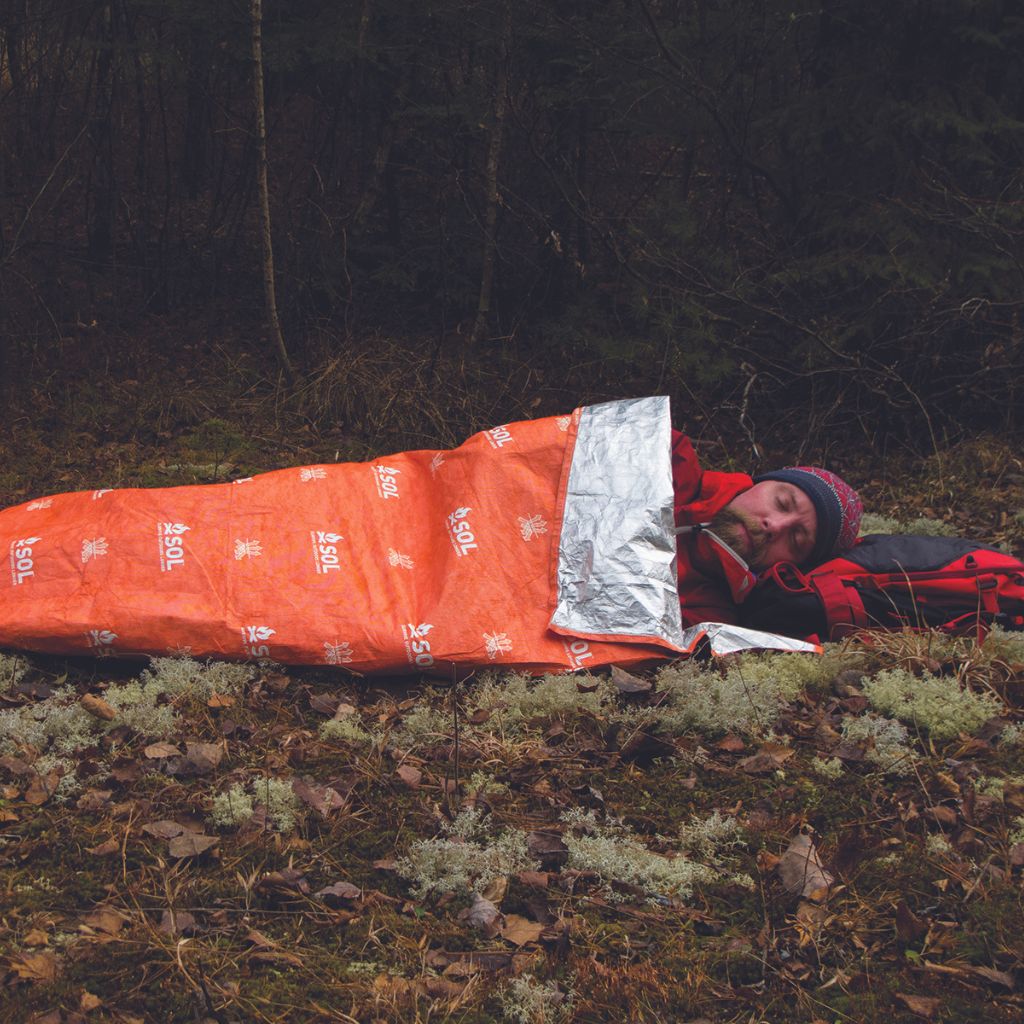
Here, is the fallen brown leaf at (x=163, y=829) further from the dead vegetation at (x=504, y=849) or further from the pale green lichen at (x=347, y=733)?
the pale green lichen at (x=347, y=733)

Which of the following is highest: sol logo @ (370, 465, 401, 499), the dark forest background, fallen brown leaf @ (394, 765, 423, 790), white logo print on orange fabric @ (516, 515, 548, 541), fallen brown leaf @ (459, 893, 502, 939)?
the dark forest background

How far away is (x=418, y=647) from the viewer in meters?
3.54

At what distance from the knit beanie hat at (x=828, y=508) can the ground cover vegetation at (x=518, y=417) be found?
67 cm

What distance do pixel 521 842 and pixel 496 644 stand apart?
3.58 ft

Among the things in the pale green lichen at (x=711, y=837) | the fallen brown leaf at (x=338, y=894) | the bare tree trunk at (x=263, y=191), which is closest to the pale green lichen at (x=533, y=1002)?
the fallen brown leaf at (x=338, y=894)

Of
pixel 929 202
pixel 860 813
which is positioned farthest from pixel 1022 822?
pixel 929 202

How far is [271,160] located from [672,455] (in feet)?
23.2

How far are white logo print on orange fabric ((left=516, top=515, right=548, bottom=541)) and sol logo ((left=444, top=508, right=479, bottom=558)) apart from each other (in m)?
0.20

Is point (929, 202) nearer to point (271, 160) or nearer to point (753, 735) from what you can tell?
point (753, 735)

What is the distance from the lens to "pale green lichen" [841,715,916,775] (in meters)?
2.91

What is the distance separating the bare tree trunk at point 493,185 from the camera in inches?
283

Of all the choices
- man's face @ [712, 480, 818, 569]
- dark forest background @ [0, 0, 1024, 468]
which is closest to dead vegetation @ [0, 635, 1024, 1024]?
man's face @ [712, 480, 818, 569]

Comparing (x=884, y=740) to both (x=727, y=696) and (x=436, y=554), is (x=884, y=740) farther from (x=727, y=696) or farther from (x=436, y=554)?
(x=436, y=554)

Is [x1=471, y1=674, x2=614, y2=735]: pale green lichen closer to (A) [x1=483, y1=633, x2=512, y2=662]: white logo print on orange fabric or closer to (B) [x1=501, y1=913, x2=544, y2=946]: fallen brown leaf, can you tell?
(A) [x1=483, y1=633, x2=512, y2=662]: white logo print on orange fabric
